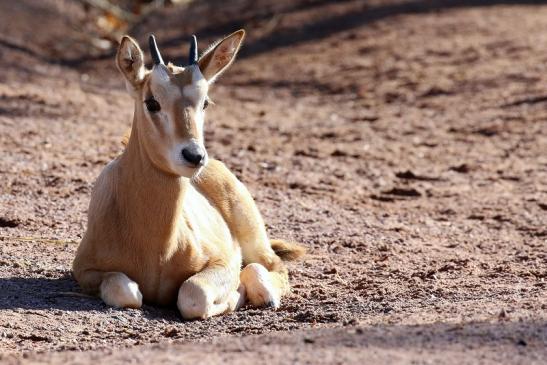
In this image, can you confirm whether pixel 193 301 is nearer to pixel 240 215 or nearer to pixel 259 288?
pixel 259 288

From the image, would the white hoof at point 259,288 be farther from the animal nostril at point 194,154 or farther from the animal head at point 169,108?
the animal nostril at point 194,154

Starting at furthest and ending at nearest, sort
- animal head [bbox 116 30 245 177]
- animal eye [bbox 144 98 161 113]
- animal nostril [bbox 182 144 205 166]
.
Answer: animal eye [bbox 144 98 161 113] < animal head [bbox 116 30 245 177] < animal nostril [bbox 182 144 205 166]

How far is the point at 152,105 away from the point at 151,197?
0.55 meters

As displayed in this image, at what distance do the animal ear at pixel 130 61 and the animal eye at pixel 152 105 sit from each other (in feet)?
0.88

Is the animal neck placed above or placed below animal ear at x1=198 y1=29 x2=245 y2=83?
below

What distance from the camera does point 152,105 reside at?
753cm

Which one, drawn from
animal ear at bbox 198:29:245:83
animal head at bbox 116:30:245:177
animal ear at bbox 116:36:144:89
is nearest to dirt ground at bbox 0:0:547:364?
animal head at bbox 116:30:245:177

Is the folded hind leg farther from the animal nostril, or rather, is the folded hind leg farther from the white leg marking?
the animal nostril

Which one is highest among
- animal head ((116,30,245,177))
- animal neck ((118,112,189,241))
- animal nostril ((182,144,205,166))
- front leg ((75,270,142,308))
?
animal head ((116,30,245,177))

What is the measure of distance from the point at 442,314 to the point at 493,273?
1703 millimetres

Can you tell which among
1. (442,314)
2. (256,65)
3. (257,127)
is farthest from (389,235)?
(256,65)

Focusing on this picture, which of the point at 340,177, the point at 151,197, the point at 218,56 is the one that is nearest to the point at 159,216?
the point at 151,197

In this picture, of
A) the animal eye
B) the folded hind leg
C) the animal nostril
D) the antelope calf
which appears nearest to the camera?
the animal nostril

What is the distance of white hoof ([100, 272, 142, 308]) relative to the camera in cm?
732
